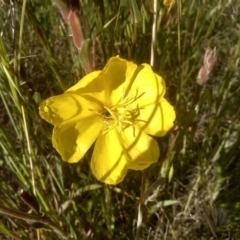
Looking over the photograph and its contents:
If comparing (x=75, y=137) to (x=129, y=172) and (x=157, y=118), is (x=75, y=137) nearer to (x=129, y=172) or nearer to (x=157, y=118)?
(x=157, y=118)

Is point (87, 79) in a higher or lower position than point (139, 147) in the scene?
higher

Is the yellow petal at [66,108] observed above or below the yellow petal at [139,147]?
above

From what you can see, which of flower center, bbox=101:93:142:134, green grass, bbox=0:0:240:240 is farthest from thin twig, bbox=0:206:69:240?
flower center, bbox=101:93:142:134

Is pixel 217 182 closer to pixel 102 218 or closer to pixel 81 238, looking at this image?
pixel 102 218

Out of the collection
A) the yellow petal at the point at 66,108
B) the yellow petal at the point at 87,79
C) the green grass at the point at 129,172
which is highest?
the yellow petal at the point at 87,79

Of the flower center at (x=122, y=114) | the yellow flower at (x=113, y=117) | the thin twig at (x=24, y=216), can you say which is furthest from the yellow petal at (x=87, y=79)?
the thin twig at (x=24, y=216)

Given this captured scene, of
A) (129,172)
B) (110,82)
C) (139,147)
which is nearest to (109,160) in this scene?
(139,147)

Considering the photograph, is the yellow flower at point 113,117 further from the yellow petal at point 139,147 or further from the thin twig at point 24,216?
the thin twig at point 24,216

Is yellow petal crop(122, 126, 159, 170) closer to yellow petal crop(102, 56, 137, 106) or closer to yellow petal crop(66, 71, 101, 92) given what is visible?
yellow petal crop(102, 56, 137, 106)
